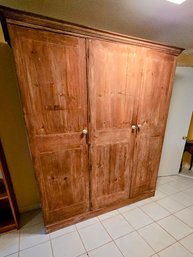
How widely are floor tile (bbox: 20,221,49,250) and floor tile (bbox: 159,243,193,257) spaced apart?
1.20m

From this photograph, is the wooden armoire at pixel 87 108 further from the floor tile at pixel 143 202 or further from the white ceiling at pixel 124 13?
the white ceiling at pixel 124 13

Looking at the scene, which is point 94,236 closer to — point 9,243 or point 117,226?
point 117,226

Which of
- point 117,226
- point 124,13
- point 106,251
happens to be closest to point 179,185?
point 117,226

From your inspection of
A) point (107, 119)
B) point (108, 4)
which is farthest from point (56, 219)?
point (108, 4)

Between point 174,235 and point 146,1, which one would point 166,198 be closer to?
point 174,235

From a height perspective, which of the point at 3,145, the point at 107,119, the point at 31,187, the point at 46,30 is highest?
the point at 46,30

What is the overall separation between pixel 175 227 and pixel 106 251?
866 millimetres

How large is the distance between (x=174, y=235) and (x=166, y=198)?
1.99 feet

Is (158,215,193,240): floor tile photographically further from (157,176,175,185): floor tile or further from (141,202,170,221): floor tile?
(157,176,175,185): floor tile

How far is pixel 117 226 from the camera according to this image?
1.62 m

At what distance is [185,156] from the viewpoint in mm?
3020

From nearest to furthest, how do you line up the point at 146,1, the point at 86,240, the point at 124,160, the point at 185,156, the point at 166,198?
the point at 146,1, the point at 86,240, the point at 124,160, the point at 166,198, the point at 185,156

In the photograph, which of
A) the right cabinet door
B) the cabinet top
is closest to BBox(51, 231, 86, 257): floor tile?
the right cabinet door

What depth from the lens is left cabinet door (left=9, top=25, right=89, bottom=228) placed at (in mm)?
1112
